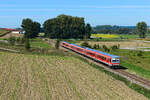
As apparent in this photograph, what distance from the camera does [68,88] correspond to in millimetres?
26422

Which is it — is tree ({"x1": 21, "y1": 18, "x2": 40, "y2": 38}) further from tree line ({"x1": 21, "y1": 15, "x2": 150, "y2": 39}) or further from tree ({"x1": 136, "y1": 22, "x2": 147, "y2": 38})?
tree ({"x1": 136, "y1": 22, "x2": 147, "y2": 38})

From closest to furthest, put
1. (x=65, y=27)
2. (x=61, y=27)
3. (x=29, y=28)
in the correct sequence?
(x=61, y=27), (x=65, y=27), (x=29, y=28)

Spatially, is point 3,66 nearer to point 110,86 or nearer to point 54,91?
point 54,91

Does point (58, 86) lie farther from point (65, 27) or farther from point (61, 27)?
point (65, 27)

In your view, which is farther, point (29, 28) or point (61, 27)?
point (29, 28)

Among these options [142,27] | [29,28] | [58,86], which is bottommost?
[58,86]

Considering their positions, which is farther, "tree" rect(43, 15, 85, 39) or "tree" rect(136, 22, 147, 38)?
"tree" rect(136, 22, 147, 38)

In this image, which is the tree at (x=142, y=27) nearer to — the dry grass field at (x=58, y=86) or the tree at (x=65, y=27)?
the tree at (x=65, y=27)

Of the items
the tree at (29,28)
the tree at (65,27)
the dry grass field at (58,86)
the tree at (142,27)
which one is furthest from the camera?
the tree at (142,27)

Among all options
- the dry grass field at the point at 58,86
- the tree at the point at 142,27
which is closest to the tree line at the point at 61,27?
the tree at the point at 142,27

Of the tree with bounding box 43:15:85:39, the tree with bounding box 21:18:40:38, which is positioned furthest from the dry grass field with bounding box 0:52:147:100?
the tree with bounding box 21:18:40:38

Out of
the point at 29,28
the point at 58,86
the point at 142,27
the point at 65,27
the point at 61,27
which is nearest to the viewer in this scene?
the point at 58,86

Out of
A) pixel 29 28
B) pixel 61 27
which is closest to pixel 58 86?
pixel 61 27

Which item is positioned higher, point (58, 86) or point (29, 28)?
point (29, 28)
